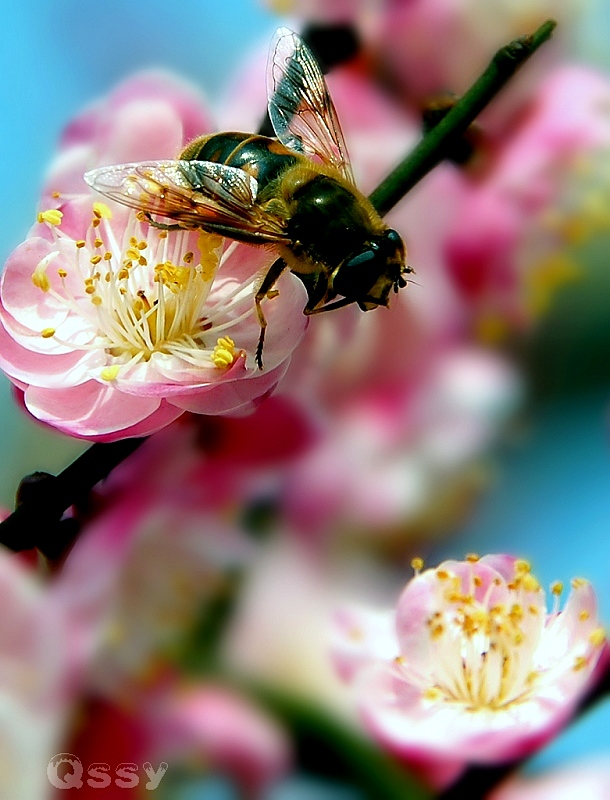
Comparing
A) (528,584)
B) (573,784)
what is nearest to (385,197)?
(528,584)

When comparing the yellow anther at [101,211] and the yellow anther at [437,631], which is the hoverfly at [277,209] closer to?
the yellow anther at [101,211]

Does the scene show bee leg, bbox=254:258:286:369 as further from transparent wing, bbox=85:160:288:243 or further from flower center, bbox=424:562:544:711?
flower center, bbox=424:562:544:711

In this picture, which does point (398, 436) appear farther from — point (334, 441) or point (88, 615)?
point (88, 615)

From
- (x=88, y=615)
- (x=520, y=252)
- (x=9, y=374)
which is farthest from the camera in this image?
(x=520, y=252)

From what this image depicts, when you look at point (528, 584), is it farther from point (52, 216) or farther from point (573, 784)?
point (52, 216)

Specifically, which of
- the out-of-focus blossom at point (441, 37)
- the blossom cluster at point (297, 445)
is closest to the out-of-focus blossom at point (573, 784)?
the blossom cluster at point (297, 445)

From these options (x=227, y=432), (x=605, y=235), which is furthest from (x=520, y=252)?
(x=227, y=432)
